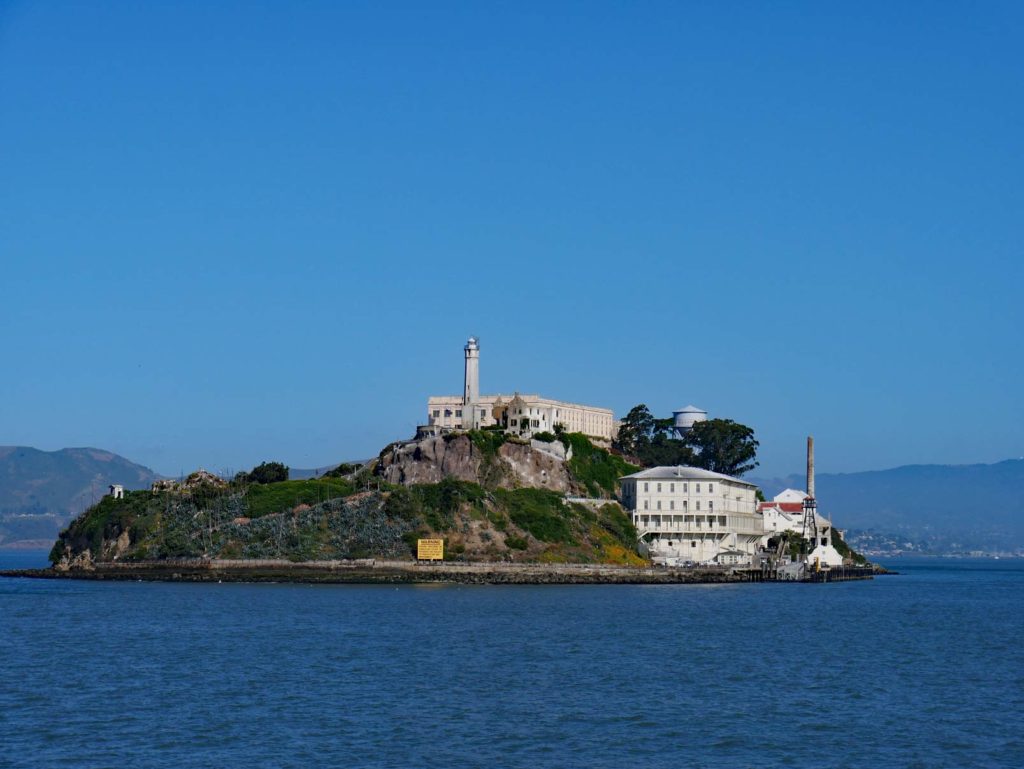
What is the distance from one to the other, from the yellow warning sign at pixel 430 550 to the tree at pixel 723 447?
50.8 meters

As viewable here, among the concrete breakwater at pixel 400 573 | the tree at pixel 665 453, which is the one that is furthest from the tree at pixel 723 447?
the concrete breakwater at pixel 400 573

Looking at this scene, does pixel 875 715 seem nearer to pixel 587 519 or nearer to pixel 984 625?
pixel 984 625

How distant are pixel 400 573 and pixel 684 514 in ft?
106

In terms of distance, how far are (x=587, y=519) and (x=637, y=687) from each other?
74259mm

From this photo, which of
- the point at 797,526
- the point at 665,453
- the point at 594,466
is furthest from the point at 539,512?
the point at 797,526

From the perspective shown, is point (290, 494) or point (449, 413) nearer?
point (290, 494)

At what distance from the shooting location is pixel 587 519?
408 ft

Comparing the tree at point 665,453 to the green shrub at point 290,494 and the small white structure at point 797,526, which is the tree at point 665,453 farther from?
the green shrub at point 290,494

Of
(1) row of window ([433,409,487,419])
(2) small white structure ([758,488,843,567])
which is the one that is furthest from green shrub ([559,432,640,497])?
(2) small white structure ([758,488,843,567])

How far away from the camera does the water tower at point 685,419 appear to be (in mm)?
167625

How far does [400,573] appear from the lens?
112m

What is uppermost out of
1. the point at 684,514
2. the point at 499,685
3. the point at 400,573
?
the point at 684,514

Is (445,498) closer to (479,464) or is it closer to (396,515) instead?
(396,515)

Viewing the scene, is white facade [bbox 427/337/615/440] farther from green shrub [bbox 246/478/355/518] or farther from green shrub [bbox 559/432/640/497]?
green shrub [bbox 246/478/355/518]
